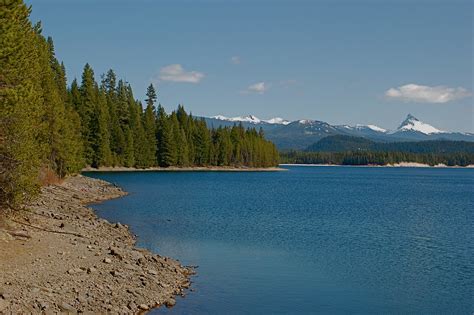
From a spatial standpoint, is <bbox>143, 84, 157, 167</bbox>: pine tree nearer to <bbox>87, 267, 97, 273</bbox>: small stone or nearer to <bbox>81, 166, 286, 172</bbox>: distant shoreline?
<bbox>81, 166, 286, 172</bbox>: distant shoreline

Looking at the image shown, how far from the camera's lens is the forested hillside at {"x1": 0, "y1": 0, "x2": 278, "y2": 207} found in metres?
24.6

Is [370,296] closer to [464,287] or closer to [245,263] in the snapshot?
[464,287]

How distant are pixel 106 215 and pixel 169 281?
79.6 ft

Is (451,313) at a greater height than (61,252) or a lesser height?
lesser

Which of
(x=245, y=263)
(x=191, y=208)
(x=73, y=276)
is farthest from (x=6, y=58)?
(x=191, y=208)

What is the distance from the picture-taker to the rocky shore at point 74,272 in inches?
725

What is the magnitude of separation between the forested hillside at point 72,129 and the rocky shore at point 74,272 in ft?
8.37

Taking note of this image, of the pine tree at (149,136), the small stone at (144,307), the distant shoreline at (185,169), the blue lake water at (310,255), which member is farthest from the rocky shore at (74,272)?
the pine tree at (149,136)

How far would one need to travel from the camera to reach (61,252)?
78.9ft

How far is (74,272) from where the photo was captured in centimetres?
2153

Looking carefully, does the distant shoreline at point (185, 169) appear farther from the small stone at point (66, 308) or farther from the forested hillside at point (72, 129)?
the small stone at point (66, 308)

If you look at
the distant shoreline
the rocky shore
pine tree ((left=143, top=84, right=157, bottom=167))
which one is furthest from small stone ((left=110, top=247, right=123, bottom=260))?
pine tree ((left=143, top=84, right=157, bottom=167))

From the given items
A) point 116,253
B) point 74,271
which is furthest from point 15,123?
point 74,271

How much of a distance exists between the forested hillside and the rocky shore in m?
2.55
